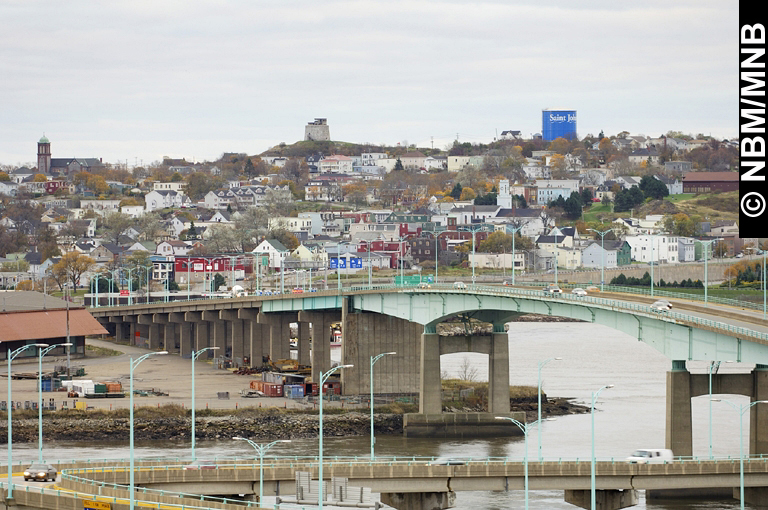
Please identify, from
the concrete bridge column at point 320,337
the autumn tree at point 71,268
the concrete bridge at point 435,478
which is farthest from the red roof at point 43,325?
the autumn tree at point 71,268

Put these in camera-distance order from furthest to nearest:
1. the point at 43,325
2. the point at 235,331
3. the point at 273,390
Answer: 1. the point at 235,331
2. the point at 43,325
3. the point at 273,390

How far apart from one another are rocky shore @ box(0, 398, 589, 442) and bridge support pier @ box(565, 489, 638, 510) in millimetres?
29424

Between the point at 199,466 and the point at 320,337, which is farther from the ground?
the point at 320,337

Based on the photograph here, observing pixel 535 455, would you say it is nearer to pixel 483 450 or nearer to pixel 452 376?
pixel 483 450

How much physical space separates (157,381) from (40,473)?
54583 mm

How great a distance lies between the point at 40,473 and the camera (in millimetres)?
→ 54688

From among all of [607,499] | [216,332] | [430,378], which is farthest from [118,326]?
[607,499]

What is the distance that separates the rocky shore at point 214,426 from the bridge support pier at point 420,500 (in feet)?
88.1

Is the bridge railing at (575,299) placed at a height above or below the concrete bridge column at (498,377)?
above

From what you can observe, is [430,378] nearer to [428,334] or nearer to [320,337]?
[428,334]

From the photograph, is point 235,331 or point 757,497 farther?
point 235,331

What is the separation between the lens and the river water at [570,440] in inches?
2656

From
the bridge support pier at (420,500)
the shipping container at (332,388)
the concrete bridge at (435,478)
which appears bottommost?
the shipping container at (332,388)

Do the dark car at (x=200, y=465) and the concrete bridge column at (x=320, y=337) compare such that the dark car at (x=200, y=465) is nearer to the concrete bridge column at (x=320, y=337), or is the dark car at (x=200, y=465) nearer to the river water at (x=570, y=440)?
the river water at (x=570, y=440)
